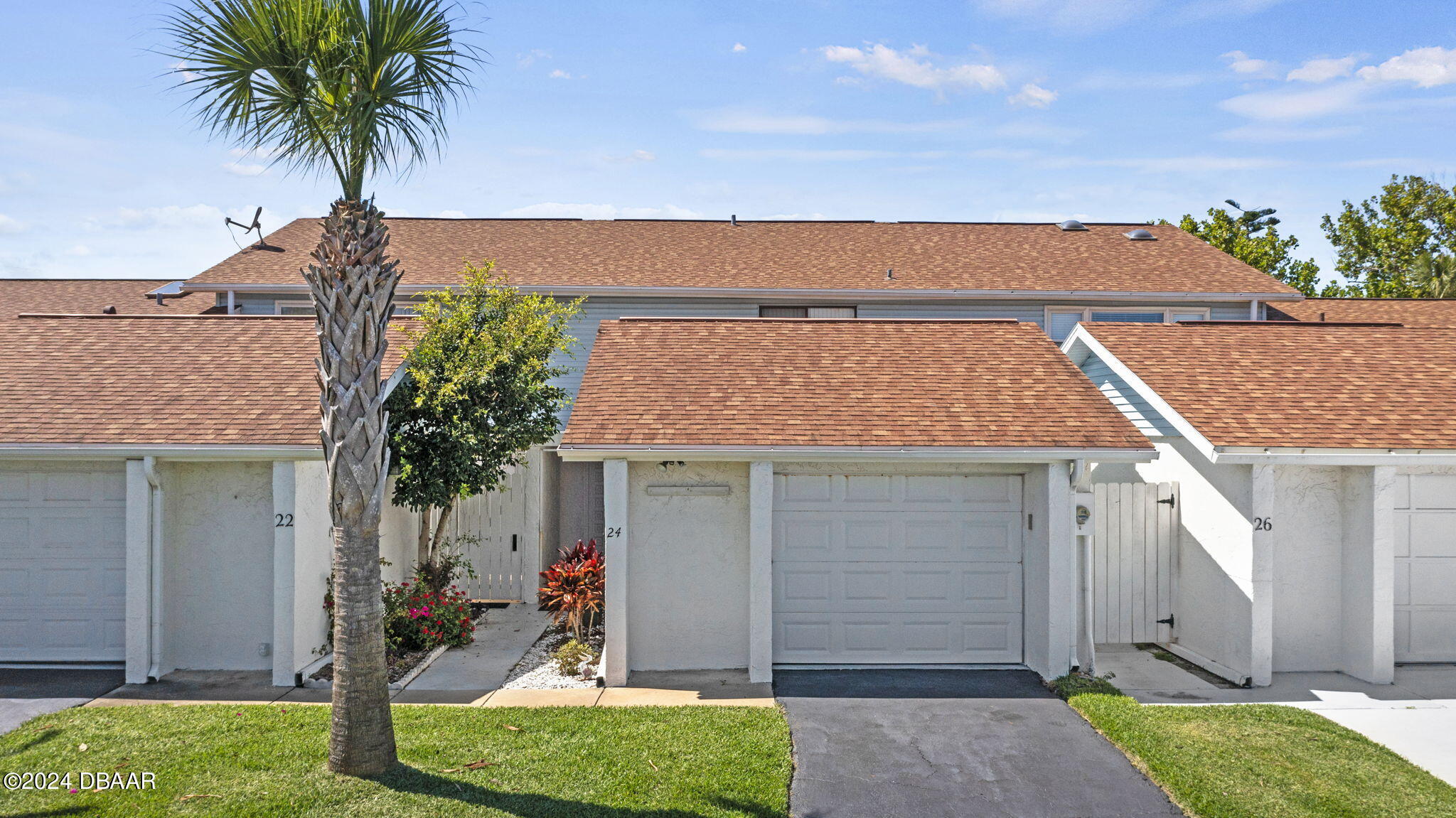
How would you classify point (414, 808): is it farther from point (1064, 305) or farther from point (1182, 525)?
point (1064, 305)

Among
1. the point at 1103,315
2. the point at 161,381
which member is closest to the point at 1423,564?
the point at 1103,315

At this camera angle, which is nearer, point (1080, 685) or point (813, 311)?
point (1080, 685)

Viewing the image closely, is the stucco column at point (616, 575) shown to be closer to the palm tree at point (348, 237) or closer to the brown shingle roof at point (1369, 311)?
the palm tree at point (348, 237)

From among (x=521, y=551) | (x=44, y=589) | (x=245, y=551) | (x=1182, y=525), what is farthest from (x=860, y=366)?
(x=44, y=589)

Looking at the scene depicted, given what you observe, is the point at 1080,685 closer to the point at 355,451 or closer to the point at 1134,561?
the point at 1134,561

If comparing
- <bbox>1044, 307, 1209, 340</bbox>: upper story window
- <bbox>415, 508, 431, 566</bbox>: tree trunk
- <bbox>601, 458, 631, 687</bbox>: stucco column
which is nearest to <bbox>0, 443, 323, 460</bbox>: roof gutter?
<bbox>415, 508, 431, 566</bbox>: tree trunk

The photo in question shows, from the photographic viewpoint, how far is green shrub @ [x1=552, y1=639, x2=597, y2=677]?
934cm

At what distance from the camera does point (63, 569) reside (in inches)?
371

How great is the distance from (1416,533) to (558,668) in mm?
9828

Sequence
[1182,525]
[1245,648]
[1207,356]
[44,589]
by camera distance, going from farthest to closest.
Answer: [1207,356] → [1182,525] → [44,589] → [1245,648]

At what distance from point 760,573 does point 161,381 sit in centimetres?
764

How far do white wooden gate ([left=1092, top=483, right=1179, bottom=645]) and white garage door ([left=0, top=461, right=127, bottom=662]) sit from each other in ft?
37.3

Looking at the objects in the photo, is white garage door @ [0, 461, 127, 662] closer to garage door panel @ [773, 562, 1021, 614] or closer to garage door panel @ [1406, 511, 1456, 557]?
garage door panel @ [773, 562, 1021, 614]

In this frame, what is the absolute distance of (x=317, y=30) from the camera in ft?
20.0
